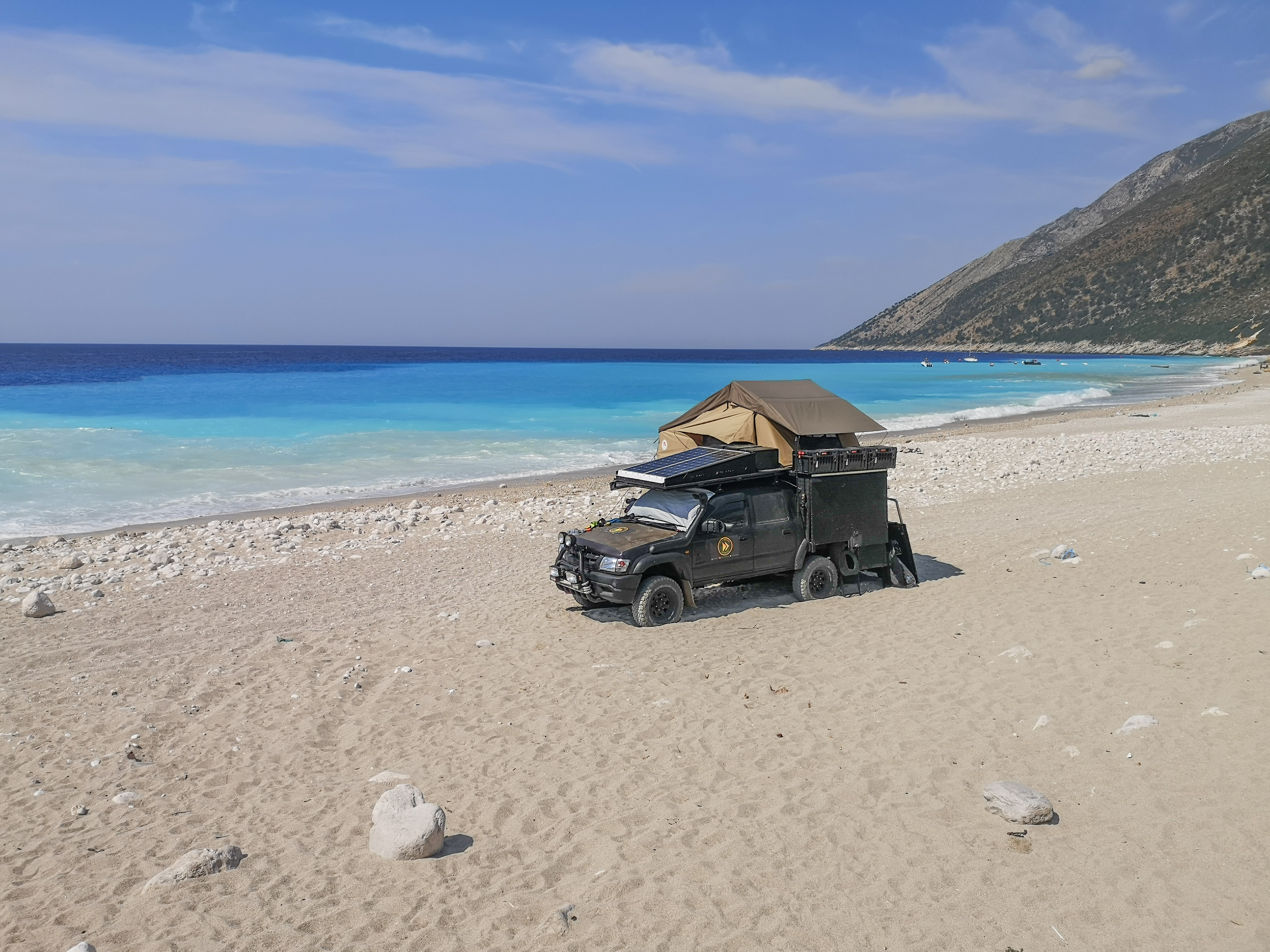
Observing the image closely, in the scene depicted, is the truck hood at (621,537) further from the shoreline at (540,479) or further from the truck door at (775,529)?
the shoreline at (540,479)

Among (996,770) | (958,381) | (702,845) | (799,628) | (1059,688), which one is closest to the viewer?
(702,845)

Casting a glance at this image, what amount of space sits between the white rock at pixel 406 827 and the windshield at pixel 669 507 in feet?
18.7

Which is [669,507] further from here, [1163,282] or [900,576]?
[1163,282]

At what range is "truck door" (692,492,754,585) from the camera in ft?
36.1

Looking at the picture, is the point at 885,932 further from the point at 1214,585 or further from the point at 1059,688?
the point at 1214,585

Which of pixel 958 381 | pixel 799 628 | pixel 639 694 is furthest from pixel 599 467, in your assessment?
pixel 958 381

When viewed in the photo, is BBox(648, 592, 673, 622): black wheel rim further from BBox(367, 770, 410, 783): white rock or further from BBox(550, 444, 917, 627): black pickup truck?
BBox(367, 770, 410, 783): white rock

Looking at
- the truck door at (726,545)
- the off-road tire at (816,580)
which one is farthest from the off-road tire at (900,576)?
the truck door at (726,545)

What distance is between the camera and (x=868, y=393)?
7038cm

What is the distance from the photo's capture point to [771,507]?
11.6 metres

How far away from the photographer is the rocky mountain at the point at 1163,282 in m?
108

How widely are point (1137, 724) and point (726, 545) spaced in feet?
16.7

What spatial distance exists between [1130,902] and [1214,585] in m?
7.14

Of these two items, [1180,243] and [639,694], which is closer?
[639,694]
